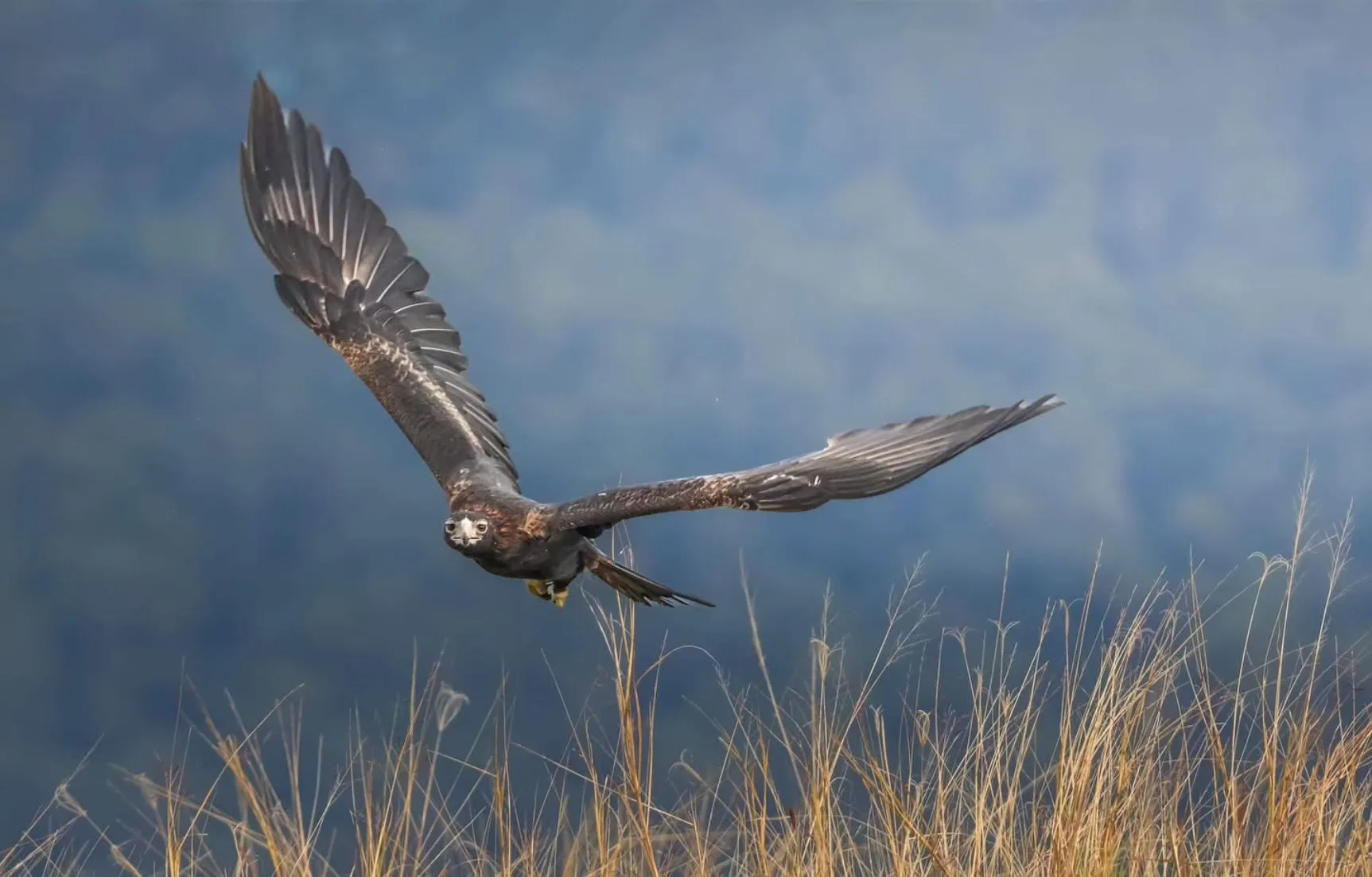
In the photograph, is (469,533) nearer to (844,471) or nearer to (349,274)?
(844,471)

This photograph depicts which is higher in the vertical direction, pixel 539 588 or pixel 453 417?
pixel 453 417

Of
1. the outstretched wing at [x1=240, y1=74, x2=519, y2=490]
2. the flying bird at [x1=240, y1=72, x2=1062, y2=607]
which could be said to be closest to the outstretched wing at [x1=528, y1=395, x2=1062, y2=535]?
the flying bird at [x1=240, y1=72, x2=1062, y2=607]

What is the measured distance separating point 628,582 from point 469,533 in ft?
2.22

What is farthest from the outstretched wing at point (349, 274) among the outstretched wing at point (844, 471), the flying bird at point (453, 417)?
the outstretched wing at point (844, 471)

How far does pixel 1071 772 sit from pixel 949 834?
371mm

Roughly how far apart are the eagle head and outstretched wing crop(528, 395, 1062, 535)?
0.54m

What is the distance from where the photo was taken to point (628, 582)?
4398 millimetres

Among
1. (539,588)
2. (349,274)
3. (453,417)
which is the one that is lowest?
(539,588)

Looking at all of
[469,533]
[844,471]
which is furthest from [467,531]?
[844,471]

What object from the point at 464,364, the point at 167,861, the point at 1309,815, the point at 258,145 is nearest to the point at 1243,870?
the point at 1309,815

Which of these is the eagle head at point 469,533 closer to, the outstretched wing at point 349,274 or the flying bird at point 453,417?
the flying bird at point 453,417

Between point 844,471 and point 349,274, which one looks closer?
point 844,471

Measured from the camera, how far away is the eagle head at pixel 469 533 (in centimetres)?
397

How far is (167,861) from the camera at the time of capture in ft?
10.7
